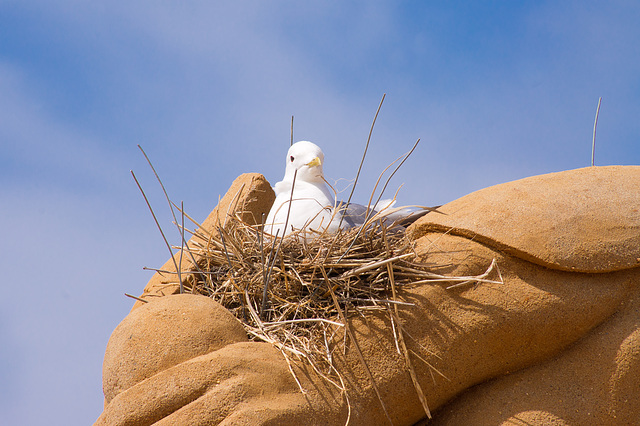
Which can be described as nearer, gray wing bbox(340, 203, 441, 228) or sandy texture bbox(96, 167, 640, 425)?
sandy texture bbox(96, 167, 640, 425)

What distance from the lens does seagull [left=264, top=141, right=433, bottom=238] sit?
12.3 feet

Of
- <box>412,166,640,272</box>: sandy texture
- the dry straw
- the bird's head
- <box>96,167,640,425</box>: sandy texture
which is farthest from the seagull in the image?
<box>96,167,640,425</box>: sandy texture

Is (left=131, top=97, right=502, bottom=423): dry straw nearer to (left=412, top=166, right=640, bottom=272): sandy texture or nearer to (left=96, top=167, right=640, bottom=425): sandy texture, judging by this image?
(left=96, top=167, right=640, bottom=425): sandy texture

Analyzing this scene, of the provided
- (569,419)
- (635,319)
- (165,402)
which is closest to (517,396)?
(569,419)

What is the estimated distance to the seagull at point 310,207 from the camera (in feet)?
12.3

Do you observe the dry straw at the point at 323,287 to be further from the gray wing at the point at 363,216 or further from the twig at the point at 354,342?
the gray wing at the point at 363,216

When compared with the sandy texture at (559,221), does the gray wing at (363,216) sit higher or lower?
higher

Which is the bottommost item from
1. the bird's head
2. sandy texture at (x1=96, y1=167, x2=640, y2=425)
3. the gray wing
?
sandy texture at (x1=96, y1=167, x2=640, y2=425)

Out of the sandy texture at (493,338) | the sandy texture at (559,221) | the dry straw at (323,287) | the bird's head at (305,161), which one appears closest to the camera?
the sandy texture at (493,338)

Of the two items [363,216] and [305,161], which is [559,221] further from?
[305,161]

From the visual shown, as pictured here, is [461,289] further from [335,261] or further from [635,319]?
[635,319]

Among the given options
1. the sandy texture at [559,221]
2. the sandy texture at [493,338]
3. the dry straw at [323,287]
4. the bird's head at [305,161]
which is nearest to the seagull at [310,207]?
the bird's head at [305,161]

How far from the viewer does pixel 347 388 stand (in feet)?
9.82

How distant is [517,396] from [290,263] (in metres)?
1.43
